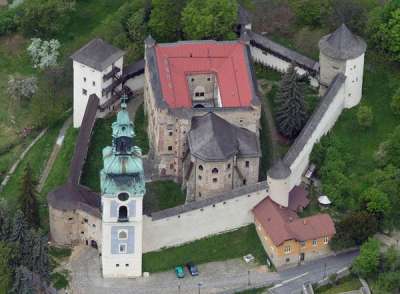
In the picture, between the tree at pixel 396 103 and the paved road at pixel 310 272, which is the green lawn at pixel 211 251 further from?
the tree at pixel 396 103

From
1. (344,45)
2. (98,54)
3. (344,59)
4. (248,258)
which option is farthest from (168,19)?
(248,258)

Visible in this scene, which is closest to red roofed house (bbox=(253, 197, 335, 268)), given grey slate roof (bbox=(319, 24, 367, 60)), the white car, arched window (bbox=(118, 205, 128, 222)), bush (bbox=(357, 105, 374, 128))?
the white car

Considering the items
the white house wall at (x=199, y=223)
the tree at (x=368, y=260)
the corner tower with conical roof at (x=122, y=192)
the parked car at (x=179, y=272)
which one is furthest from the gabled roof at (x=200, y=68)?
the tree at (x=368, y=260)

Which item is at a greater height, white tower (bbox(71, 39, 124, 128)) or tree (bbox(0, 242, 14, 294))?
white tower (bbox(71, 39, 124, 128))

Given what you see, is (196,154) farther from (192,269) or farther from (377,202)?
(377,202)

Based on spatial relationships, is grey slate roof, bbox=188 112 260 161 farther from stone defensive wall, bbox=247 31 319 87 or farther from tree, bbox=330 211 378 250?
stone defensive wall, bbox=247 31 319 87

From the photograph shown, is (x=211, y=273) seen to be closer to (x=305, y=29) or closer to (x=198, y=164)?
(x=198, y=164)
